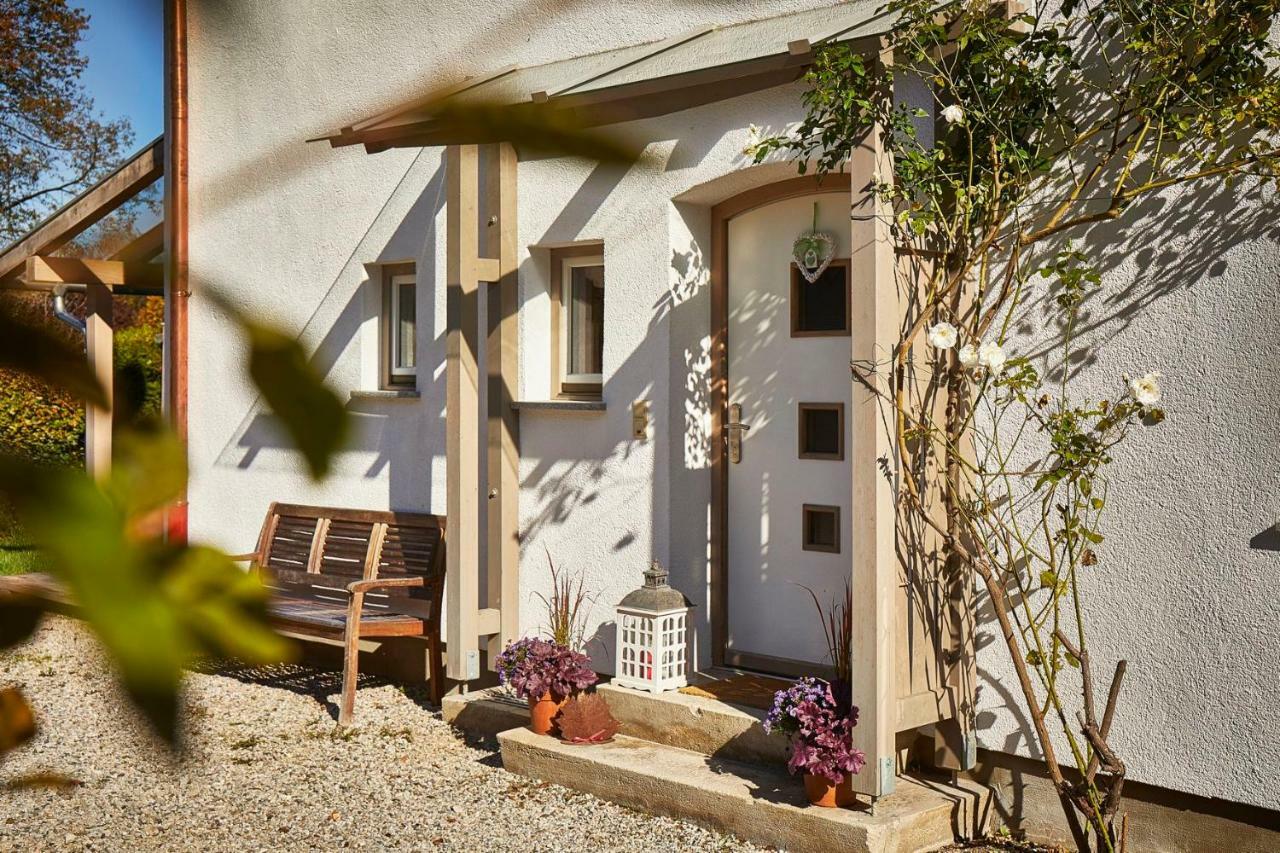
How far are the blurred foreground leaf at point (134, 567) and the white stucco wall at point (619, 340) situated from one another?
0.10 feet

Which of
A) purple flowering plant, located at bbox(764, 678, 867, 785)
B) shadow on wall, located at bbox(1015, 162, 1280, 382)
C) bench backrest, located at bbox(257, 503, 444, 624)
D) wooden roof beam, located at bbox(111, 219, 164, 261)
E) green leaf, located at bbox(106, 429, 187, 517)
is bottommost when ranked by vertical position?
purple flowering plant, located at bbox(764, 678, 867, 785)

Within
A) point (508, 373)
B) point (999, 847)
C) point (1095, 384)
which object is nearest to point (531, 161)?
point (1095, 384)

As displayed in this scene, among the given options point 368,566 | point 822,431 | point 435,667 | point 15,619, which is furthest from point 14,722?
point 368,566

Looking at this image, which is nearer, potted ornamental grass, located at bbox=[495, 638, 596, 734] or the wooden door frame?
potted ornamental grass, located at bbox=[495, 638, 596, 734]

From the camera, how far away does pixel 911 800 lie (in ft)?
14.8

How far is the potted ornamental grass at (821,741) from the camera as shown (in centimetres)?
435

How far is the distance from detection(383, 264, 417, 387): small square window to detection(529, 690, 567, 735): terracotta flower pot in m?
2.10

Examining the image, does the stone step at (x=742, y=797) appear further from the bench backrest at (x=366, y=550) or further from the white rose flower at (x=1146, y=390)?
the white rose flower at (x=1146, y=390)

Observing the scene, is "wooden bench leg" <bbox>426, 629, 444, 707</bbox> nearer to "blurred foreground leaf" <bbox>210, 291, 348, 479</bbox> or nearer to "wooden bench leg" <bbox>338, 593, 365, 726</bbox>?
"wooden bench leg" <bbox>338, 593, 365, 726</bbox>

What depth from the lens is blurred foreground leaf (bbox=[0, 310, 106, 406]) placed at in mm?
455

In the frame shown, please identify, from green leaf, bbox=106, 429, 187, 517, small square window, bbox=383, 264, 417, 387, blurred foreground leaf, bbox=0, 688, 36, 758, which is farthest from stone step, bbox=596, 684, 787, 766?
green leaf, bbox=106, 429, 187, 517

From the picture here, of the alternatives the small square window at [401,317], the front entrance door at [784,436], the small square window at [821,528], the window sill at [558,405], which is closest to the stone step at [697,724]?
the front entrance door at [784,436]

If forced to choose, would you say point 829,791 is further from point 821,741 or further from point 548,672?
point 548,672

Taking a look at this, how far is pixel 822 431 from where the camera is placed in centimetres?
564
